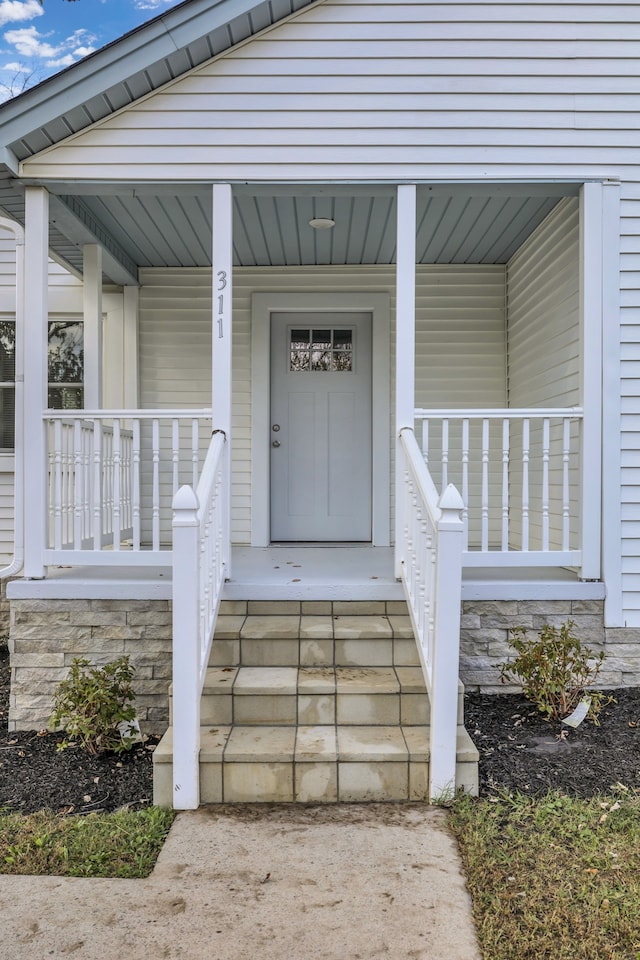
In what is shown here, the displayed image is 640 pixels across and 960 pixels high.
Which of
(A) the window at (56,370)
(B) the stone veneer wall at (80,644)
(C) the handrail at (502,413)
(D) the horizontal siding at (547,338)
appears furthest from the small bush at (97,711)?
(A) the window at (56,370)

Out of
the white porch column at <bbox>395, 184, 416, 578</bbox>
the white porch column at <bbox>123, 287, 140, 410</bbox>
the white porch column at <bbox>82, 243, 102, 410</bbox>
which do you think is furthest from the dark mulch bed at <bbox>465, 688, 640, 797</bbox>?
the white porch column at <bbox>123, 287, 140, 410</bbox>

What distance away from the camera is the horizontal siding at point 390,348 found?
5.51m

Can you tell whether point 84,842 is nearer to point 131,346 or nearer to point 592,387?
point 592,387

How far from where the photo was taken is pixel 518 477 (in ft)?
16.9

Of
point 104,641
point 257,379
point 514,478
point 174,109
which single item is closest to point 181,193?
point 174,109

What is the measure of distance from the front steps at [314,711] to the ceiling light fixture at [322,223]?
2.57 metres

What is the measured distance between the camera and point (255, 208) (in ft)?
14.4

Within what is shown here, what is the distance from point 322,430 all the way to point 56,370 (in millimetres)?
2275

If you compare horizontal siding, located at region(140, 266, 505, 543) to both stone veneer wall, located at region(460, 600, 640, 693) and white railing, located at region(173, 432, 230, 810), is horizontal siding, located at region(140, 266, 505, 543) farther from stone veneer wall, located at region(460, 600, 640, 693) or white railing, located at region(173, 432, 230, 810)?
white railing, located at region(173, 432, 230, 810)

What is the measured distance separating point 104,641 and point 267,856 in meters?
1.82

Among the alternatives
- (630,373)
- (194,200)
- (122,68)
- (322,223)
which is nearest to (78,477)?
(194,200)


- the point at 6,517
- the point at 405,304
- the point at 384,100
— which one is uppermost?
the point at 384,100

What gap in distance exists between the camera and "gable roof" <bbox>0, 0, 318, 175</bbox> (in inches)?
138

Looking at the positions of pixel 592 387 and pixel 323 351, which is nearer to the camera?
pixel 592 387
